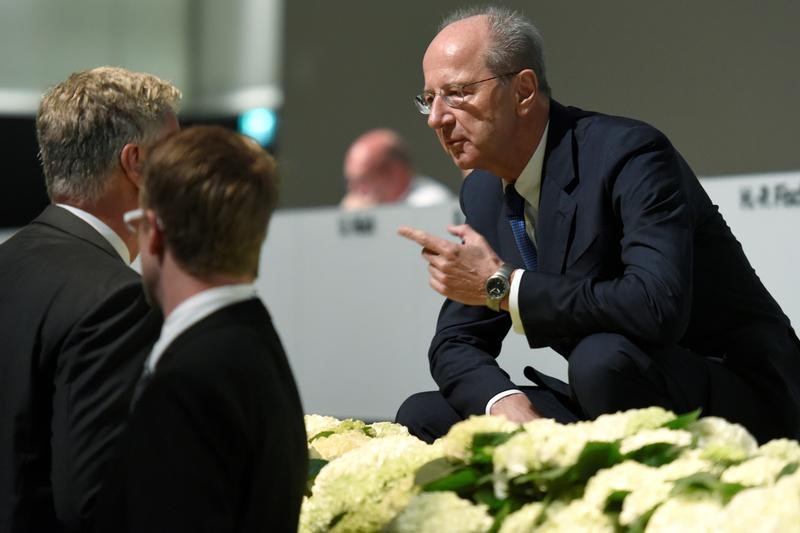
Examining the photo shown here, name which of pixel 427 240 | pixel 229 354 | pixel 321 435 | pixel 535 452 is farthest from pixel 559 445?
pixel 321 435

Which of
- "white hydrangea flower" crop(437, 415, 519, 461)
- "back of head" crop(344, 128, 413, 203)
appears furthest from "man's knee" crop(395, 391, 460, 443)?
"back of head" crop(344, 128, 413, 203)

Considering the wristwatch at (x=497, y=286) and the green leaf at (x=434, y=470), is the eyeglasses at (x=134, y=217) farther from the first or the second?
the wristwatch at (x=497, y=286)

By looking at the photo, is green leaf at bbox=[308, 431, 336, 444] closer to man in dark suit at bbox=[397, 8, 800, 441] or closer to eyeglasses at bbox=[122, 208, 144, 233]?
man in dark suit at bbox=[397, 8, 800, 441]

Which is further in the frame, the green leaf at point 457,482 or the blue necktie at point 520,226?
the blue necktie at point 520,226

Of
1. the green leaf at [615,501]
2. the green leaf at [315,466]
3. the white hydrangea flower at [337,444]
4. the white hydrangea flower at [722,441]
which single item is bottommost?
the white hydrangea flower at [337,444]

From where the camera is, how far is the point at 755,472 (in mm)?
1814

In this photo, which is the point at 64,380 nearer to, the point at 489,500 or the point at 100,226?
the point at 100,226

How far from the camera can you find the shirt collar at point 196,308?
170cm

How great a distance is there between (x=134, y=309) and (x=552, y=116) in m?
1.24

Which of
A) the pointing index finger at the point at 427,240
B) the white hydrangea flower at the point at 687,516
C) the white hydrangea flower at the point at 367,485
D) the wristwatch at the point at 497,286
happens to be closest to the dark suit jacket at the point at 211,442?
the white hydrangea flower at the point at 367,485

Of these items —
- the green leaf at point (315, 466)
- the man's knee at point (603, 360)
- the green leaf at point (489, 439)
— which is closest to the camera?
the green leaf at point (489, 439)

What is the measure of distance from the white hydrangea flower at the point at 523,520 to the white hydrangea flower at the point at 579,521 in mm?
17

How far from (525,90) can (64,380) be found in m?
1.33

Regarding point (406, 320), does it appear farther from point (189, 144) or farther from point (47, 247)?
point (189, 144)
